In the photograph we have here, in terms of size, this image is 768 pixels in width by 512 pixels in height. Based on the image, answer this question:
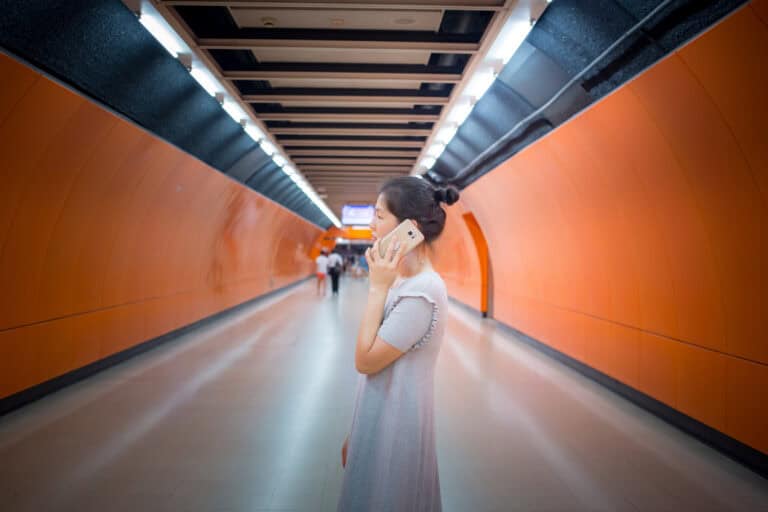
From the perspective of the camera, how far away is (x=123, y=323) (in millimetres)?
7012

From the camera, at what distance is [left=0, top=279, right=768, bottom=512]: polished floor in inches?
131

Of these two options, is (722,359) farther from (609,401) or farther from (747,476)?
(609,401)

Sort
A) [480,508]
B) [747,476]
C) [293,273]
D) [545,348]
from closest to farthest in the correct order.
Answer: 1. [480,508]
2. [747,476]
3. [545,348]
4. [293,273]

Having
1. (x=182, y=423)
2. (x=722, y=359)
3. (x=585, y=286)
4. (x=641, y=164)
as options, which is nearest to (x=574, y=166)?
(x=641, y=164)

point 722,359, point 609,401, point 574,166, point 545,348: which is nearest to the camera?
point 722,359

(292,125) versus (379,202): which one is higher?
(292,125)

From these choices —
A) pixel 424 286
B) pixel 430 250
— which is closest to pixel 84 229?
pixel 430 250

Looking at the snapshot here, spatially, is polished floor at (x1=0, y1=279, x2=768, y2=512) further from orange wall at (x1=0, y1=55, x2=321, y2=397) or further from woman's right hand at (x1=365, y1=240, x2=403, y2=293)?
woman's right hand at (x1=365, y1=240, x2=403, y2=293)

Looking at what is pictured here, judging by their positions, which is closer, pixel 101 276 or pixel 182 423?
pixel 182 423

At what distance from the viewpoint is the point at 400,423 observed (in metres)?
1.71

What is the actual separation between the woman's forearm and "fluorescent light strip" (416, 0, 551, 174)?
13.3 ft

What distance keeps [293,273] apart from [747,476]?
2235 centimetres

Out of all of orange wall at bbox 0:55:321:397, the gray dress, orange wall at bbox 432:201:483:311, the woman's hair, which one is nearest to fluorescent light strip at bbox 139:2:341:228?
orange wall at bbox 0:55:321:397

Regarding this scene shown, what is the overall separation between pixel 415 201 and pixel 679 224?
411 cm
